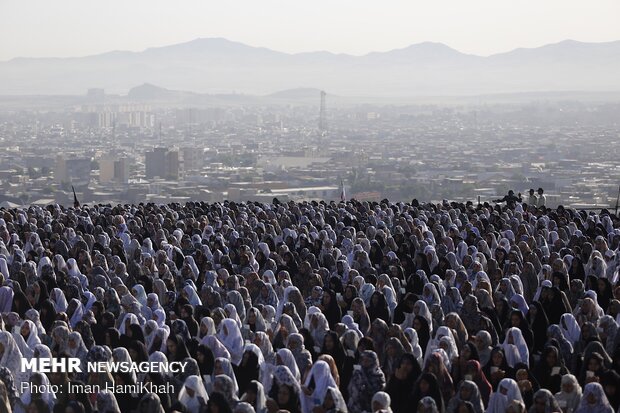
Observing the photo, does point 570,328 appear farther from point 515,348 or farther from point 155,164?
point 155,164

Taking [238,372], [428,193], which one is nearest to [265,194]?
[428,193]

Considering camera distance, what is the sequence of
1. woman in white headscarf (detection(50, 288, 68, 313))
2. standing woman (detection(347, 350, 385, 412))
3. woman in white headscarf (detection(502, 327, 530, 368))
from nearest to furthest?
standing woman (detection(347, 350, 385, 412)) < woman in white headscarf (detection(502, 327, 530, 368)) < woman in white headscarf (detection(50, 288, 68, 313))

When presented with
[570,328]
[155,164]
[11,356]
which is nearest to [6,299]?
[11,356]

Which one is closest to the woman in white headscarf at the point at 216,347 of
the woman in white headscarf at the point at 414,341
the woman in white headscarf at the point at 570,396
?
the woman in white headscarf at the point at 414,341

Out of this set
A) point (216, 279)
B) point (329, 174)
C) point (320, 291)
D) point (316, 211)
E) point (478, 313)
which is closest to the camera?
point (478, 313)

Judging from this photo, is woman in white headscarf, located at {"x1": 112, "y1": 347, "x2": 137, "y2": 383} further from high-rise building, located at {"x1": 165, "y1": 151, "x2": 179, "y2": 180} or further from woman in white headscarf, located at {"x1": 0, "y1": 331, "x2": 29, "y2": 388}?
high-rise building, located at {"x1": 165, "y1": 151, "x2": 179, "y2": 180}

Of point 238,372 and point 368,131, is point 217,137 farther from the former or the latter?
point 238,372

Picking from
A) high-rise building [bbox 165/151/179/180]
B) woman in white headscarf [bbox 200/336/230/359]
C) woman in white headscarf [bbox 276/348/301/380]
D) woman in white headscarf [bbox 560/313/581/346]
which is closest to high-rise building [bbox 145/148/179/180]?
high-rise building [bbox 165/151/179/180]

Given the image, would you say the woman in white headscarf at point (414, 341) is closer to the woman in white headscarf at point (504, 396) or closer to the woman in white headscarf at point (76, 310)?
the woman in white headscarf at point (504, 396)
